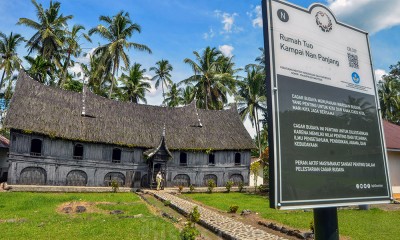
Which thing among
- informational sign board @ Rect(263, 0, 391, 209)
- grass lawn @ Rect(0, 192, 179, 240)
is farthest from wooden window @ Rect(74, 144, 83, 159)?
informational sign board @ Rect(263, 0, 391, 209)

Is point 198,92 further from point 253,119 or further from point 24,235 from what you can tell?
point 24,235

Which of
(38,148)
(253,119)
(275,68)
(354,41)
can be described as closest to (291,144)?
(275,68)

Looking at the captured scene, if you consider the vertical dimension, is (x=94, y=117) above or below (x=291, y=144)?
above

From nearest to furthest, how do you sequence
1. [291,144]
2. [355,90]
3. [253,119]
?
[291,144] < [355,90] < [253,119]

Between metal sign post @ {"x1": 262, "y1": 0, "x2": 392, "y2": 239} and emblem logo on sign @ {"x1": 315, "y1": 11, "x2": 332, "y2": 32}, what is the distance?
0.6 inches

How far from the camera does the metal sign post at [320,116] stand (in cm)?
347

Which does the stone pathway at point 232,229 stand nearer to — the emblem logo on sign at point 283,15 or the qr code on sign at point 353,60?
the qr code on sign at point 353,60

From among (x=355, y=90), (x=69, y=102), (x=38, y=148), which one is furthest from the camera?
(x=69, y=102)

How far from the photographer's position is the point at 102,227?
1081cm

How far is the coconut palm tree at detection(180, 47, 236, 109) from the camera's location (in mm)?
41875

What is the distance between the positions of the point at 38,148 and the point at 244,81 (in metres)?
30.0

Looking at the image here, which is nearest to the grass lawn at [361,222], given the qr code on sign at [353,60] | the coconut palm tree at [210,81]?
the qr code on sign at [353,60]

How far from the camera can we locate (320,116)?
380 cm

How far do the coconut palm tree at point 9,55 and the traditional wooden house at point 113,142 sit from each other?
12.4 meters
